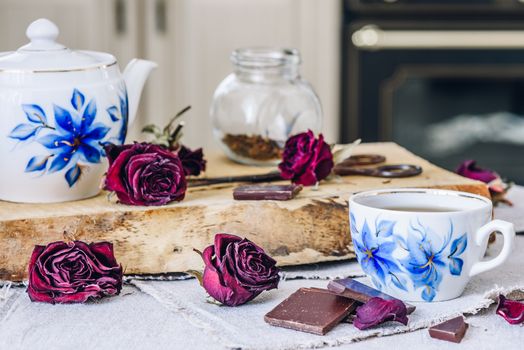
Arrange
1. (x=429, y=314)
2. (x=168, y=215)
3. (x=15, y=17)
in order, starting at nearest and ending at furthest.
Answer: (x=429, y=314)
(x=168, y=215)
(x=15, y=17)

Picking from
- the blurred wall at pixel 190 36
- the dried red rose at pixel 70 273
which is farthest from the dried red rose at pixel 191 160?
the blurred wall at pixel 190 36

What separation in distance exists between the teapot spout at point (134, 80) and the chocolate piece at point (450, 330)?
0.46 metres

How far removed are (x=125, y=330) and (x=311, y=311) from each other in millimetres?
151

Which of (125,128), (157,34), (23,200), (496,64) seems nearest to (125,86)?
(125,128)

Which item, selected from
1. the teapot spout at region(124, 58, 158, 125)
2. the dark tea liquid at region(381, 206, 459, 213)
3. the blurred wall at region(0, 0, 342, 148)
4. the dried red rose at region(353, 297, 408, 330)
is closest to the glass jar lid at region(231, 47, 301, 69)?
the teapot spout at region(124, 58, 158, 125)

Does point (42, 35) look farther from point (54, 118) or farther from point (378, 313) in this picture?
point (378, 313)

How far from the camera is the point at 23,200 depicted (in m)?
0.95

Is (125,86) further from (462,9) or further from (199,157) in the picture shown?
(462,9)

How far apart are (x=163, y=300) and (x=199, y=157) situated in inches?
10.4

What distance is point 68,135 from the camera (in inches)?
36.5

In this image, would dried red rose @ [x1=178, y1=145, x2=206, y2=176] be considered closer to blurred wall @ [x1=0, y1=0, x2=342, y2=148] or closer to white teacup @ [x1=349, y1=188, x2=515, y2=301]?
white teacup @ [x1=349, y1=188, x2=515, y2=301]

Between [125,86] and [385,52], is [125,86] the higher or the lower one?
the higher one

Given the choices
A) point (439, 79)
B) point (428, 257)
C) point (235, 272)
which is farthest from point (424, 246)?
point (439, 79)

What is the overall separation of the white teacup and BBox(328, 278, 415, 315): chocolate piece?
0.10 feet
